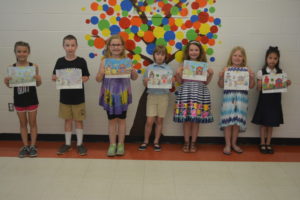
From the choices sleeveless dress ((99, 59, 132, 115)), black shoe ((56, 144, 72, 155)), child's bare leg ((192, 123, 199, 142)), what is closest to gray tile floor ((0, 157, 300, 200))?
black shoe ((56, 144, 72, 155))

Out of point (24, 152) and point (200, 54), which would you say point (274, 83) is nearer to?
point (200, 54)

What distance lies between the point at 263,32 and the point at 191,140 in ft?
5.52

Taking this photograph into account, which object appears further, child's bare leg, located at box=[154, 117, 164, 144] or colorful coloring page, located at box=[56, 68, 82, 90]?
child's bare leg, located at box=[154, 117, 164, 144]

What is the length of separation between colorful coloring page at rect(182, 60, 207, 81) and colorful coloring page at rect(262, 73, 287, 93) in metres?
0.76

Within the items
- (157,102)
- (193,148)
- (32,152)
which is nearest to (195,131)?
(193,148)

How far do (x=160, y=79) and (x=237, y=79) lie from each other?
93 cm

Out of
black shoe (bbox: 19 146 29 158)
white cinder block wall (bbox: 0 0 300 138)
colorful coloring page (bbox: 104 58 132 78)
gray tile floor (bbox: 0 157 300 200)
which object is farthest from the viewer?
white cinder block wall (bbox: 0 0 300 138)

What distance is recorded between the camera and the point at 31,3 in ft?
12.1

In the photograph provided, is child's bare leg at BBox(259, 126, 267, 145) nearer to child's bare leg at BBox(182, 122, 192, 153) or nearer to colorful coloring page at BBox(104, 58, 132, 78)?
child's bare leg at BBox(182, 122, 192, 153)

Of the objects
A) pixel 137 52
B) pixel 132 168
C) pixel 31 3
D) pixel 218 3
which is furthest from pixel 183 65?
pixel 31 3

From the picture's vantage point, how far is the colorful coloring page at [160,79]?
3525mm

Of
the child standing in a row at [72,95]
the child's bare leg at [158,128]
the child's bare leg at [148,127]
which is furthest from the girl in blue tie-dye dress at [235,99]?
the child standing in a row at [72,95]

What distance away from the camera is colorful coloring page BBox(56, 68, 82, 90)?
339cm

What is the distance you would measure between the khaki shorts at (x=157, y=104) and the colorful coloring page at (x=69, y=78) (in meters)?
0.89
